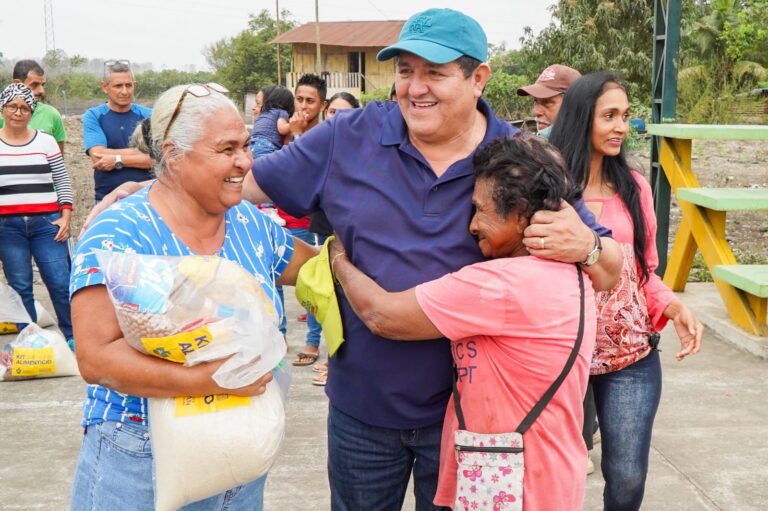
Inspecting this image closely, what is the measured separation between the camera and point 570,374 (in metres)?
2.07

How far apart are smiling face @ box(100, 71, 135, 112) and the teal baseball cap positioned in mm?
4285

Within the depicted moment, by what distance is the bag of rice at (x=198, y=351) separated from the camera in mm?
1797

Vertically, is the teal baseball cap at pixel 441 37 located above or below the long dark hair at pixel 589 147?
above

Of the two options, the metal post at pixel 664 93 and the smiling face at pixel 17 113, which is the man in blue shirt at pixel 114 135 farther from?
Answer: the metal post at pixel 664 93

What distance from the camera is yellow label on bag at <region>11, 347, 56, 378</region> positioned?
17.5 feet

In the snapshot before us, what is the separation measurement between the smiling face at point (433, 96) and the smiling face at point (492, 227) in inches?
9.1

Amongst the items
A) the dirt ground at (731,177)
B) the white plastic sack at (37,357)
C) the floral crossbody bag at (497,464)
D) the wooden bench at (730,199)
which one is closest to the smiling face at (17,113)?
the white plastic sack at (37,357)

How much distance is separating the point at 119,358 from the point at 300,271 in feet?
2.28

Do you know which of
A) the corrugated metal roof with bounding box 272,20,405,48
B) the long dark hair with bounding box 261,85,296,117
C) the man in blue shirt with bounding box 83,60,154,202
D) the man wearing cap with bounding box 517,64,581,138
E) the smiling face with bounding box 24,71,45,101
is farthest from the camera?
the corrugated metal roof with bounding box 272,20,405,48

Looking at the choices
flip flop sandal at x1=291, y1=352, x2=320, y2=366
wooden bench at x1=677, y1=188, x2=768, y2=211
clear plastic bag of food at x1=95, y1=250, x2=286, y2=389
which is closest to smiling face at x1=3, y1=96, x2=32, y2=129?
flip flop sandal at x1=291, y1=352, x2=320, y2=366

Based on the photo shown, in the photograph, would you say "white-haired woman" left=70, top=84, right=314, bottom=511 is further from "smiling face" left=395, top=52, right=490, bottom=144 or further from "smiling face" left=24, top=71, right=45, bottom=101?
"smiling face" left=24, top=71, right=45, bottom=101

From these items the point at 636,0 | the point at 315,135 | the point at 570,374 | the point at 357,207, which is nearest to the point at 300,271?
the point at 357,207

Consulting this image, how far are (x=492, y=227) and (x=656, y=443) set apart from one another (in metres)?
2.84

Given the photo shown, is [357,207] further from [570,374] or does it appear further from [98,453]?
[98,453]
